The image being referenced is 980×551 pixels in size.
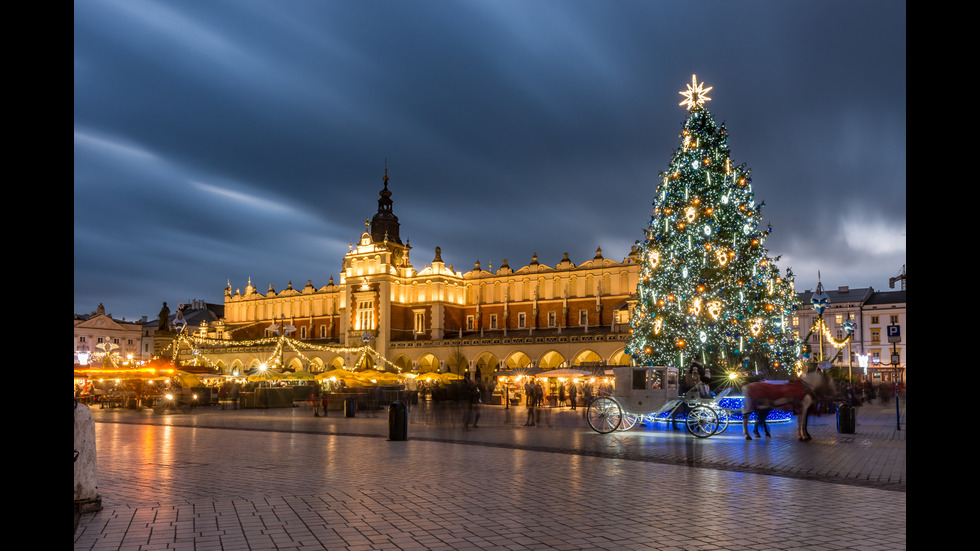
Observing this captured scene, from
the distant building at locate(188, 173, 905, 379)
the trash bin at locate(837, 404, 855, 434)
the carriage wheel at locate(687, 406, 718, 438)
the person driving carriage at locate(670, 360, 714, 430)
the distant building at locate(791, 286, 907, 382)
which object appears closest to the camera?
the carriage wheel at locate(687, 406, 718, 438)

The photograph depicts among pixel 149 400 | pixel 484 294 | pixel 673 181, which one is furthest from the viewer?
pixel 484 294

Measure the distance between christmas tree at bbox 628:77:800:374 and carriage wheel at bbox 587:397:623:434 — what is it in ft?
17.7

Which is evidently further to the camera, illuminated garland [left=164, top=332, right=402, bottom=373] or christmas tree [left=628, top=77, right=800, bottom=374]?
illuminated garland [left=164, top=332, right=402, bottom=373]

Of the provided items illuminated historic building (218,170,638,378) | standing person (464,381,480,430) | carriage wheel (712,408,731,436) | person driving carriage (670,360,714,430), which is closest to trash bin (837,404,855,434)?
carriage wheel (712,408,731,436)

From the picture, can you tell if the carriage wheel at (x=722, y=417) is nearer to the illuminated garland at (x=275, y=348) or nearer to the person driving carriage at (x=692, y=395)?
the person driving carriage at (x=692, y=395)

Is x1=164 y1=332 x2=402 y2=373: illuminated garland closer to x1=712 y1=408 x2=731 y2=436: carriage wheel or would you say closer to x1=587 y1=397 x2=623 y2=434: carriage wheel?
x1=587 y1=397 x2=623 y2=434: carriage wheel

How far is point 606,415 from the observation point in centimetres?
2028

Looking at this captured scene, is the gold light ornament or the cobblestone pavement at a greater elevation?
the gold light ornament

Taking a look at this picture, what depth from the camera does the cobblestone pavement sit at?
6945mm

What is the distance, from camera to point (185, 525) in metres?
7.48
